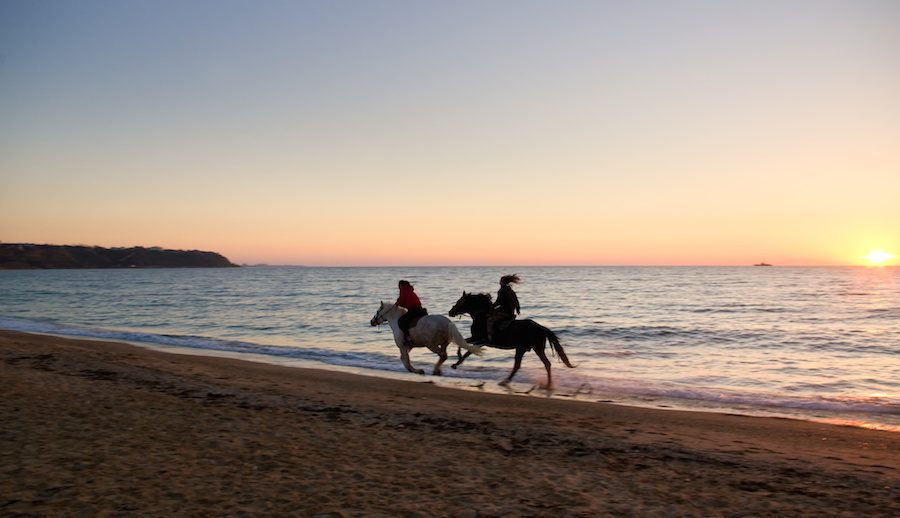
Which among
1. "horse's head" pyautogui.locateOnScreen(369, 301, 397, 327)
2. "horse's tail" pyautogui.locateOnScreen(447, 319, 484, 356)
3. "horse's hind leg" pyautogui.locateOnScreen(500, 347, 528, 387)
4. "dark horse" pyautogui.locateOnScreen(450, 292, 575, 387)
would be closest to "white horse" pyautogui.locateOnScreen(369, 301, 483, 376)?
"horse's tail" pyautogui.locateOnScreen(447, 319, 484, 356)

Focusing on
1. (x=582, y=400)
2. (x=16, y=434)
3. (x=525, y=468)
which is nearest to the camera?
(x=525, y=468)

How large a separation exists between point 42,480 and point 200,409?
3667 mm

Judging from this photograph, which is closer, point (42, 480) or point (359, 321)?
point (42, 480)

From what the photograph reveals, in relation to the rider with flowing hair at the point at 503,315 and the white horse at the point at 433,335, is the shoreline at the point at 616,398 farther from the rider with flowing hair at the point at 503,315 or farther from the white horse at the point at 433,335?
the rider with flowing hair at the point at 503,315

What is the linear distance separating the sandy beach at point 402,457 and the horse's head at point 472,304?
332cm

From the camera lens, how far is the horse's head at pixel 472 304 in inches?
571

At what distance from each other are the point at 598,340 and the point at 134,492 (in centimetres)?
2113

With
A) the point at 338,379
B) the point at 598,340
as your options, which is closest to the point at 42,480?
the point at 338,379

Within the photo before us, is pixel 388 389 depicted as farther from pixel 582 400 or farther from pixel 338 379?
pixel 582 400

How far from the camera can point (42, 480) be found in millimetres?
5586

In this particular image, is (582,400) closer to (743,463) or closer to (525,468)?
(743,463)

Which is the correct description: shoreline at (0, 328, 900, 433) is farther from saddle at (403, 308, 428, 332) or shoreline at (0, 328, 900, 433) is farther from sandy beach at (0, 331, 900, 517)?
saddle at (403, 308, 428, 332)

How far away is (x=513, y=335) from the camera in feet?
46.5

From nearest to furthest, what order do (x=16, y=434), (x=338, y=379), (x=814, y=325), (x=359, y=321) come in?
(x=16, y=434), (x=338, y=379), (x=814, y=325), (x=359, y=321)
